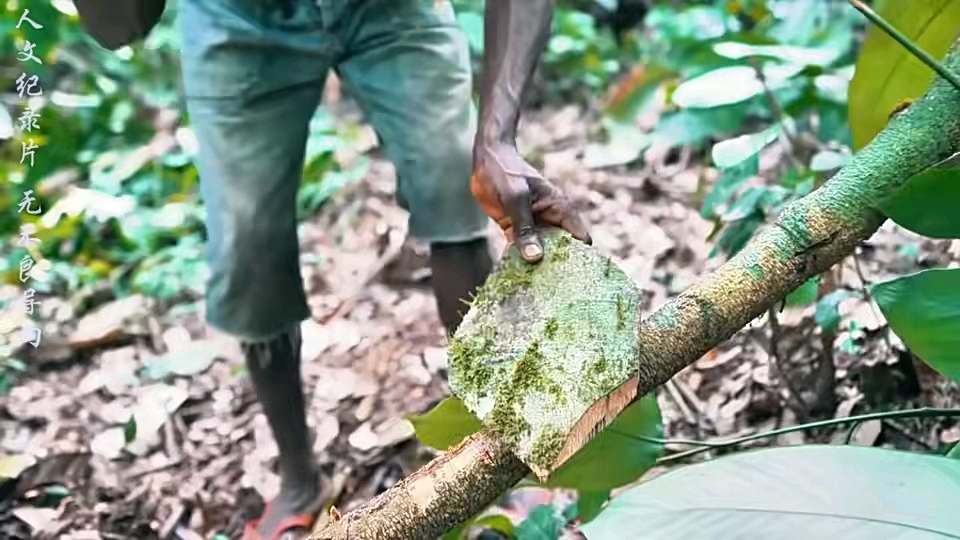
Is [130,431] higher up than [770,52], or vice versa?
[770,52]

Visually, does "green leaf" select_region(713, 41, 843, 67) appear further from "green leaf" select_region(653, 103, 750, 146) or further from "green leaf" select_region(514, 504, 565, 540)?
"green leaf" select_region(514, 504, 565, 540)

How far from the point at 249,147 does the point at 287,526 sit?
0.55 metres

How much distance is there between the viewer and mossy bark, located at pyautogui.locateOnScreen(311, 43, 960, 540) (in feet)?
2.87

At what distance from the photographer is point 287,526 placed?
1.55 meters

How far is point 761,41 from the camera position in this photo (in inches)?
65.8

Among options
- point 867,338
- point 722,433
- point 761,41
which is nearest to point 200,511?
point 722,433

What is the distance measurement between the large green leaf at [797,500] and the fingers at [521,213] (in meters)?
0.27

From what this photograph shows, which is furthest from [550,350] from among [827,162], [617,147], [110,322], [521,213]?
[617,147]

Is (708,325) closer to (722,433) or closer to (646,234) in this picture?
(722,433)

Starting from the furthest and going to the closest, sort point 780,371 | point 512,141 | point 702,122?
1. point 702,122
2. point 780,371
3. point 512,141

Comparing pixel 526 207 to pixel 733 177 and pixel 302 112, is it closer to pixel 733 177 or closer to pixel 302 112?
pixel 302 112

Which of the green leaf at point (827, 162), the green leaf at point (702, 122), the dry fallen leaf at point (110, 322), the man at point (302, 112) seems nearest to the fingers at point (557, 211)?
the man at point (302, 112)

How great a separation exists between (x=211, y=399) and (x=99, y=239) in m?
0.58

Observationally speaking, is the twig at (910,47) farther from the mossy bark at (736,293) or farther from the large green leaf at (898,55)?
the large green leaf at (898,55)
